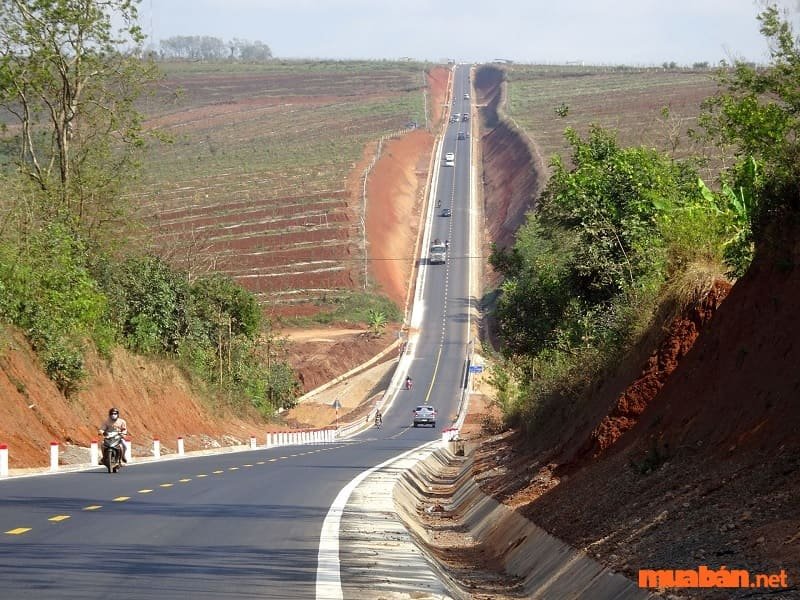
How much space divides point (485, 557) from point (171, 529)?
463cm

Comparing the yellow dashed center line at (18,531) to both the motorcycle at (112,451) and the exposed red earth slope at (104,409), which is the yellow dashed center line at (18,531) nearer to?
the motorcycle at (112,451)

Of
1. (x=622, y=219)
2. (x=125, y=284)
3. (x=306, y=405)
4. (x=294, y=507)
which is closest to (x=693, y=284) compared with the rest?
(x=294, y=507)

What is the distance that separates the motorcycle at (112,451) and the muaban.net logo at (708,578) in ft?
64.5

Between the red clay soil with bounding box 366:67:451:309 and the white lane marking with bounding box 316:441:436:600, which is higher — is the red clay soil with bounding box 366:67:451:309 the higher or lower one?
the lower one

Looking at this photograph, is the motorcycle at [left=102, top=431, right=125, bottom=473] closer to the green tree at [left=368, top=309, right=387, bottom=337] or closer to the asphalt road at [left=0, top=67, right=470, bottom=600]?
the asphalt road at [left=0, top=67, right=470, bottom=600]

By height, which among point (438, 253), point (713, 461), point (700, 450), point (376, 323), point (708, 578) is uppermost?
point (708, 578)

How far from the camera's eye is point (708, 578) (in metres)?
9.12

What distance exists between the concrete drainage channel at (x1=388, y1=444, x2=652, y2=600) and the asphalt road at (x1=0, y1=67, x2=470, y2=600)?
1.05 meters

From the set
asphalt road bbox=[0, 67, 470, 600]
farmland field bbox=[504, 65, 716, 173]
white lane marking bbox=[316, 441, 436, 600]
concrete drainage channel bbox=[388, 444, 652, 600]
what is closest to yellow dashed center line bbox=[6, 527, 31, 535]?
asphalt road bbox=[0, 67, 470, 600]

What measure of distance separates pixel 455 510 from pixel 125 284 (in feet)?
104

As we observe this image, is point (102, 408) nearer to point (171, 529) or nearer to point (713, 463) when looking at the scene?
point (171, 529)

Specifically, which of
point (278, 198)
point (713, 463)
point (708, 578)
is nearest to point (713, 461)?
point (713, 463)

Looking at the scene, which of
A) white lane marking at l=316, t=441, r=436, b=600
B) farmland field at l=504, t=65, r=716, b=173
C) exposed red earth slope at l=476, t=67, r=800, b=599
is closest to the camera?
exposed red earth slope at l=476, t=67, r=800, b=599

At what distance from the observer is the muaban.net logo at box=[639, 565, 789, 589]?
8305 millimetres
